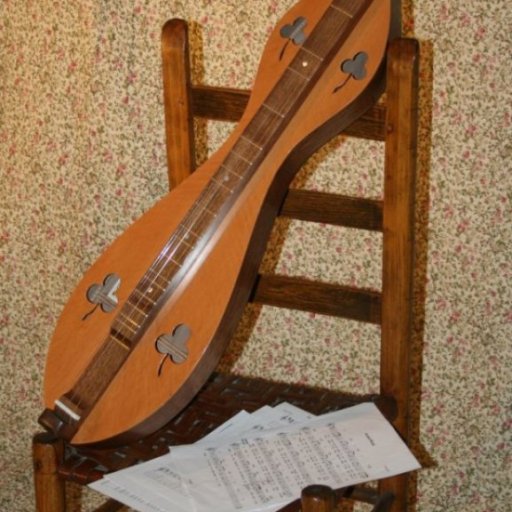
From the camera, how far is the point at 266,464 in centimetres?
135

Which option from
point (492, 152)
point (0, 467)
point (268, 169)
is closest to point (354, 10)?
point (268, 169)

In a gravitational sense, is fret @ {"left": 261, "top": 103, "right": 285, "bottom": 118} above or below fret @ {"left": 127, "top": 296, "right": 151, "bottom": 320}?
above

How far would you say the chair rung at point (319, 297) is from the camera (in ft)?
4.91

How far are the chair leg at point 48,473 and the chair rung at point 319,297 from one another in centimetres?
35

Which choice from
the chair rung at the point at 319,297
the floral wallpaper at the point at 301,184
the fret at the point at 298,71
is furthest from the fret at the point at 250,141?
the floral wallpaper at the point at 301,184

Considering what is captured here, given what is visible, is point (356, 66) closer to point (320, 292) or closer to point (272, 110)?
point (272, 110)

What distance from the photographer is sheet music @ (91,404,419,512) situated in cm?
129

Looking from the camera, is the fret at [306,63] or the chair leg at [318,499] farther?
the fret at [306,63]

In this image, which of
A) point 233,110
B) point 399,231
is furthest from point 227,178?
point 399,231

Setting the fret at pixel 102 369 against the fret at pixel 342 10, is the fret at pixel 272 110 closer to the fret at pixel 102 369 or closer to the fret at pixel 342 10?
the fret at pixel 342 10

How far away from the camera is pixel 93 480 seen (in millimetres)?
1378

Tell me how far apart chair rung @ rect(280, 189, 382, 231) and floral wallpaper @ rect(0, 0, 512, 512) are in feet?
0.86

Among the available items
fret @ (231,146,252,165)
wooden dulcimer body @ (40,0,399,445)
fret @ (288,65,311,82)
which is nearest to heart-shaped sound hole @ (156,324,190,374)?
wooden dulcimer body @ (40,0,399,445)

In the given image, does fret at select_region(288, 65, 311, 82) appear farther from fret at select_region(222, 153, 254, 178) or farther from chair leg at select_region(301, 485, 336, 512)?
chair leg at select_region(301, 485, 336, 512)
